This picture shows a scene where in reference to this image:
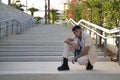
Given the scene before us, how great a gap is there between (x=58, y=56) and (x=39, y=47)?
1.46 metres

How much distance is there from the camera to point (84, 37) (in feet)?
25.9

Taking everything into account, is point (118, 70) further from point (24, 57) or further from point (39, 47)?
point (39, 47)

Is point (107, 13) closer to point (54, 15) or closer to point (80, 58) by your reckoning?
point (80, 58)

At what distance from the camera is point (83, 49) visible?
780 cm

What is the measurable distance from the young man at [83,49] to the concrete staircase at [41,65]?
21 cm

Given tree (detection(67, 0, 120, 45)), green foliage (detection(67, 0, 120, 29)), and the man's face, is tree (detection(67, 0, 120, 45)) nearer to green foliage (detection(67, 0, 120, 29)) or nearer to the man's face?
green foliage (detection(67, 0, 120, 29))

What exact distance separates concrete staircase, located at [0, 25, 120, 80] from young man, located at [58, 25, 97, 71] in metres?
0.21

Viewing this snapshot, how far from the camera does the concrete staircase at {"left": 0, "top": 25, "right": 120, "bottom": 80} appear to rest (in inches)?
290

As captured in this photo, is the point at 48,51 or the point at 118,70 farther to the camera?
the point at 48,51

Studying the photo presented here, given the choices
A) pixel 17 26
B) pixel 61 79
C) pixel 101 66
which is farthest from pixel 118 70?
pixel 17 26

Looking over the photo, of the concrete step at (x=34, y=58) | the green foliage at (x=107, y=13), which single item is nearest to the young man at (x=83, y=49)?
the concrete step at (x=34, y=58)

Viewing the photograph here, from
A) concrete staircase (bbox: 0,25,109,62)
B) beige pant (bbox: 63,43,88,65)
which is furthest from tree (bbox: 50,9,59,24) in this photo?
beige pant (bbox: 63,43,88,65)

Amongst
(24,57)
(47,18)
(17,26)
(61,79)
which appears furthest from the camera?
(47,18)

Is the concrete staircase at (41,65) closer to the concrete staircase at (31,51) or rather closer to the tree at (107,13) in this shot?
the concrete staircase at (31,51)
